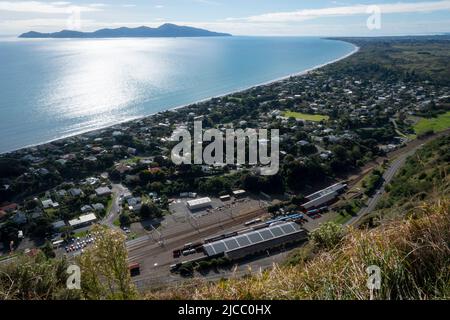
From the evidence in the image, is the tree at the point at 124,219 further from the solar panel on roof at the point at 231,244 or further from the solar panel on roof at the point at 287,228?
the solar panel on roof at the point at 287,228

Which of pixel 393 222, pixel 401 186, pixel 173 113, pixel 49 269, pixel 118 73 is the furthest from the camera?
pixel 118 73

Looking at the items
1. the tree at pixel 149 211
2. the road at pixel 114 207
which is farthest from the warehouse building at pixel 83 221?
the tree at pixel 149 211

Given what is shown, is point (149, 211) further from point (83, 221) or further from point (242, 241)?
point (242, 241)

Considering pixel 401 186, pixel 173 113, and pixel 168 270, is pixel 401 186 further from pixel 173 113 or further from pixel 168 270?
pixel 173 113

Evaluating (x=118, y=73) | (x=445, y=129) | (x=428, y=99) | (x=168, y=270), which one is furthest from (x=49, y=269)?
(x=118, y=73)

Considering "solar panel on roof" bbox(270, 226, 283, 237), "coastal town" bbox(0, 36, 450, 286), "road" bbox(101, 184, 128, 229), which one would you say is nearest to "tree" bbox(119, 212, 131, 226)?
"coastal town" bbox(0, 36, 450, 286)

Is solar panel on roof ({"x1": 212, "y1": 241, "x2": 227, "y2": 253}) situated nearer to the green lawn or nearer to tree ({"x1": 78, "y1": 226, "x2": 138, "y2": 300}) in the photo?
tree ({"x1": 78, "y1": 226, "x2": 138, "y2": 300})
